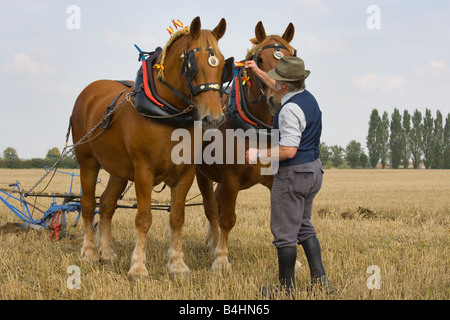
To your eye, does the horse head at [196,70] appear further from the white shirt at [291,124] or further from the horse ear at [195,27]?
the white shirt at [291,124]

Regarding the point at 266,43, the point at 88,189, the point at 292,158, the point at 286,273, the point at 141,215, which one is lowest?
the point at 286,273

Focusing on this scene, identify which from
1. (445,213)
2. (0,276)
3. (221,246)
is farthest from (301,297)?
(445,213)

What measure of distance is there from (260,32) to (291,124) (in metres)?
1.82

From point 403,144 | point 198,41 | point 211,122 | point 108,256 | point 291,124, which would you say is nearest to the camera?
point 291,124

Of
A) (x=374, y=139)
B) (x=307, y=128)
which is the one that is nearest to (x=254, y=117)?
(x=307, y=128)

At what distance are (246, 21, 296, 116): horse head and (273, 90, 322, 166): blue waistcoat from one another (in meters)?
0.51

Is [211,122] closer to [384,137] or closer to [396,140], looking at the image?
[396,140]

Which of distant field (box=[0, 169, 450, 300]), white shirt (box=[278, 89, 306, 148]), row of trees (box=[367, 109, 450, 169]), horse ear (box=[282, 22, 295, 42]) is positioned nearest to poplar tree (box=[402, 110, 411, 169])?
row of trees (box=[367, 109, 450, 169])

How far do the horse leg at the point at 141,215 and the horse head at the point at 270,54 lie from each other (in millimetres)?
1471

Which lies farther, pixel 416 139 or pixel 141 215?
pixel 416 139

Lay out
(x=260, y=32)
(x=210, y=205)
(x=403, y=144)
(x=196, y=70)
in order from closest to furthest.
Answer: (x=196, y=70), (x=260, y=32), (x=210, y=205), (x=403, y=144)

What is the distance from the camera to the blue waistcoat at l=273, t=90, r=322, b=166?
148 inches

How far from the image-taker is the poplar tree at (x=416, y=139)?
62.7m

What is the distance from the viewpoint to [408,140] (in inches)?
2516
